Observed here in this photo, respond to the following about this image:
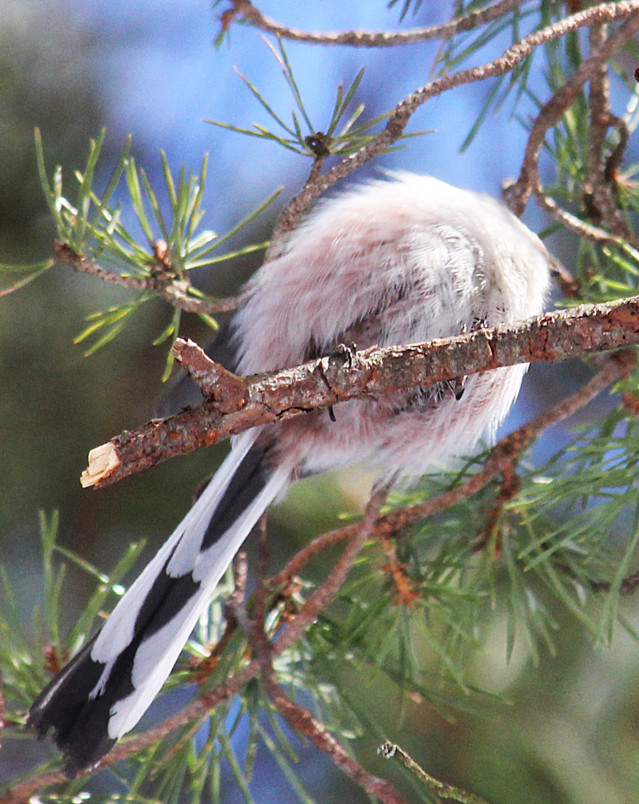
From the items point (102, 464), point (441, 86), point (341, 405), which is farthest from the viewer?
point (341, 405)

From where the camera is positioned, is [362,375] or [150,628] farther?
[150,628]

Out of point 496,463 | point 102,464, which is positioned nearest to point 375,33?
point 496,463

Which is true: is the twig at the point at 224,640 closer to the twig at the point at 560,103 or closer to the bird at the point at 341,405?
the bird at the point at 341,405

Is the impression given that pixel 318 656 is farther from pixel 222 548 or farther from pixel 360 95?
pixel 360 95

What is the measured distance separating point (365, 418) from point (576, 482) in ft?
0.95

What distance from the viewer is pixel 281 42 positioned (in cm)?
86

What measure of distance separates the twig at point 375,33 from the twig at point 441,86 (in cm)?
11

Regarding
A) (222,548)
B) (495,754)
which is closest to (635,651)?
(495,754)

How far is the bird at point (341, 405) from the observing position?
0.85 meters

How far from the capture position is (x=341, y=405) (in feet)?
3.25

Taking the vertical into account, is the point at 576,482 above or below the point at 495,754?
above

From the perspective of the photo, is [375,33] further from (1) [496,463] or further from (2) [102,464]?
(2) [102,464]

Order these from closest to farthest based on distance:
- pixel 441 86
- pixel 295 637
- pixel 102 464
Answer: pixel 102 464
pixel 441 86
pixel 295 637

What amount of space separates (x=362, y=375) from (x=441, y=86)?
1.00 ft
